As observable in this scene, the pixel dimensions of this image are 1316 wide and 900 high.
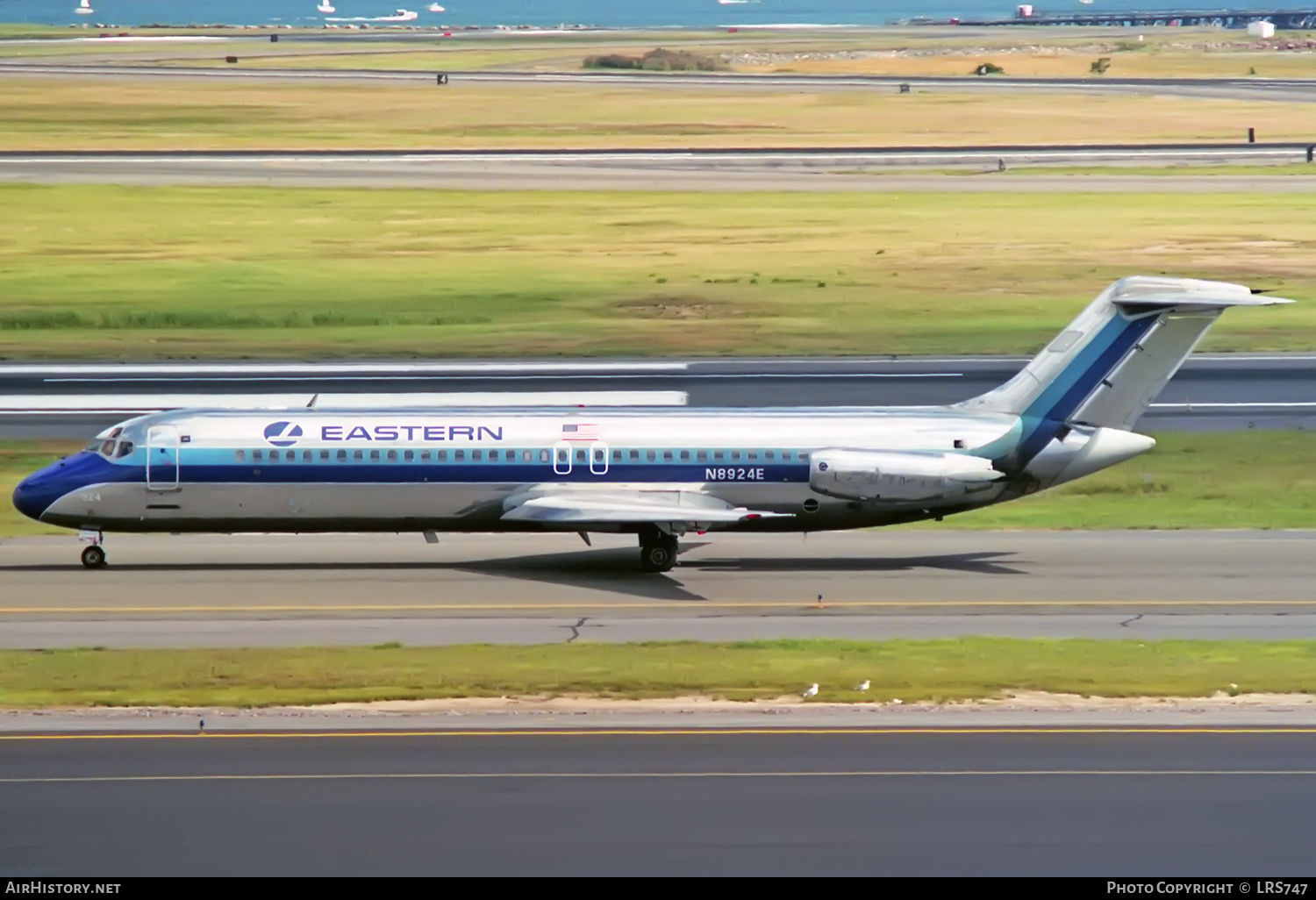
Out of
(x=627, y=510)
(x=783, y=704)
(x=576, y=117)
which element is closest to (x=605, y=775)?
(x=783, y=704)

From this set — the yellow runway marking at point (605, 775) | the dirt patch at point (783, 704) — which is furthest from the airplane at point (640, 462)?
the yellow runway marking at point (605, 775)

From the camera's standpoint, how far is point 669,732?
25.7m

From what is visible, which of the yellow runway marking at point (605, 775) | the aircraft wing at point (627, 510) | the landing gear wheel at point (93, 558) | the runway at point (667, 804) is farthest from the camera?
the landing gear wheel at point (93, 558)

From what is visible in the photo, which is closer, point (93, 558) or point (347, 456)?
point (347, 456)

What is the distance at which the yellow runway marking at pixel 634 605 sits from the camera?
34.6 meters

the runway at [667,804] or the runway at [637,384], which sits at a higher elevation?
the runway at [637,384]

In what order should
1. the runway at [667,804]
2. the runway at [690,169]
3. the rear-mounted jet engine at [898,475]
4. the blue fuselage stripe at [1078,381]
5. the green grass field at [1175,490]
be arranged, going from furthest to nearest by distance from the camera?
the runway at [690,169]
the green grass field at [1175,490]
the blue fuselage stripe at [1078,381]
the rear-mounted jet engine at [898,475]
the runway at [667,804]

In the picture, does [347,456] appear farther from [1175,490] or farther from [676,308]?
[676,308]

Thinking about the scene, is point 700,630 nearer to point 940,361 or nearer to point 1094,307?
point 1094,307

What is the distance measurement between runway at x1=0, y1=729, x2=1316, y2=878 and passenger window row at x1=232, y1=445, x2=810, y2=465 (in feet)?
41.9

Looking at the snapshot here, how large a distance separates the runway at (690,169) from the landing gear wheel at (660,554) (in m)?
71.9

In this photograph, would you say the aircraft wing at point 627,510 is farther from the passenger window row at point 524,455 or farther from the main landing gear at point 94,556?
the main landing gear at point 94,556

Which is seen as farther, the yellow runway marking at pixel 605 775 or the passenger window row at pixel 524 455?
the passenger window row at pixel 524 455

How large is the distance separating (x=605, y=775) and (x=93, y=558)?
61.3 feet
